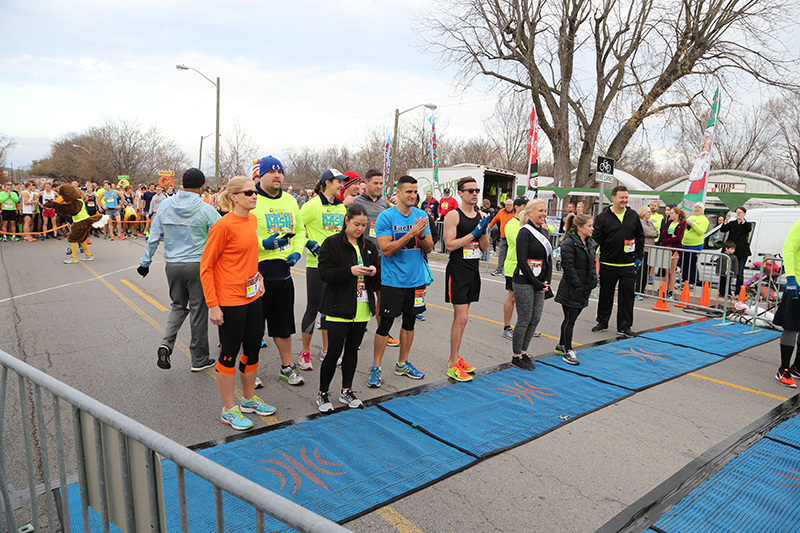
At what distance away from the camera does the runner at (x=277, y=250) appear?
4.69 metres

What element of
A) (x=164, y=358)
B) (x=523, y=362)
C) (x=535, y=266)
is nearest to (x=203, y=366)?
(x=164, y=358)

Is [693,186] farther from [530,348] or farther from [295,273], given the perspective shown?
[295,273]

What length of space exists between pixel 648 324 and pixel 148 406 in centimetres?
778

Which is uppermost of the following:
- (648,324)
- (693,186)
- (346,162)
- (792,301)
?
(346,162)

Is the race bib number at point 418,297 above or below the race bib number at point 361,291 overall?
below

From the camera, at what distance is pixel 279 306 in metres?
4.82

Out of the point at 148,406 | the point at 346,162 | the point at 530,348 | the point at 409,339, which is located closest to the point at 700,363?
the point at 530,348

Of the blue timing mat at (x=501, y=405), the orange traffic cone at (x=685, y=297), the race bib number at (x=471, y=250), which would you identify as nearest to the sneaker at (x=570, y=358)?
the blue timing mat at (x=501, y=405)

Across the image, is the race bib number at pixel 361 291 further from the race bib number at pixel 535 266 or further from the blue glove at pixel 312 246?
the race bib number at pixel 535 266

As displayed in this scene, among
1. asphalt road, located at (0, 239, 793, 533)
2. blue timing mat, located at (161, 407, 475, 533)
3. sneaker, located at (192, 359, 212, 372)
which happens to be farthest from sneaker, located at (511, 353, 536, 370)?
sneaker, located at (192, 359, 212, 372)

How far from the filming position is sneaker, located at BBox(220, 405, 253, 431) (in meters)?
4.08

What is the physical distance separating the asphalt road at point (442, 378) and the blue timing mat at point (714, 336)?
26 cm

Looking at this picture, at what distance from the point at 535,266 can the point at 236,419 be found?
11.6 feet

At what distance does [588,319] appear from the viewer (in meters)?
8.85
